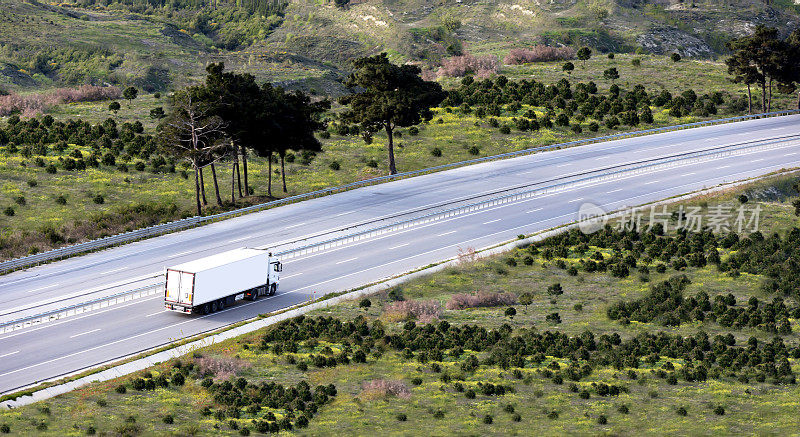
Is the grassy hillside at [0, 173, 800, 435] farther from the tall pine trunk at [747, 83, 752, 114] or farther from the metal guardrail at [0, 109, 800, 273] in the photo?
the tall pine trunk at [747, 83, 752, 114]

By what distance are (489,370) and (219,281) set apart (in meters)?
14.6

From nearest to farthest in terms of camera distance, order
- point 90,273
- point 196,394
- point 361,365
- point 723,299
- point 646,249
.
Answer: point 196,394 < point 361,365 < point 723,299 < point 90,273 < point 646,249

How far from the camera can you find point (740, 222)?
6122 centimetres

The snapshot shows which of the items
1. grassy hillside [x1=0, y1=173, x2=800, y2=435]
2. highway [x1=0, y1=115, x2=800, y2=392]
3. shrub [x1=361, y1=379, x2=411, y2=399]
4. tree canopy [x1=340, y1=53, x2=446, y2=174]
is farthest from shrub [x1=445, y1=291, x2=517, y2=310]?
tree canopy [x1=340, y1=53, x2=446, y2=174]

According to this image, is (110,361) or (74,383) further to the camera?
(110,361)

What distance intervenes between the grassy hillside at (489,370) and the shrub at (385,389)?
0.08 m

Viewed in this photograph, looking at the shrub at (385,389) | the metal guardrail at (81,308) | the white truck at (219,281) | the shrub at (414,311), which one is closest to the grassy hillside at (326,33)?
the metal guardrail at (81,308)

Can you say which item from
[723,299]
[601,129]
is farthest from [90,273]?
[601,129]

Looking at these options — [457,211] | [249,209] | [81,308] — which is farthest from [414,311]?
[249,209]

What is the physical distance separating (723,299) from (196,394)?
88.1 feet

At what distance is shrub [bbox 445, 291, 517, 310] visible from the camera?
48750 mm

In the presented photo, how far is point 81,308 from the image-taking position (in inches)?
Answer: 1873

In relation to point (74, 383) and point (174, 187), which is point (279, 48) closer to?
point (174, 187)
